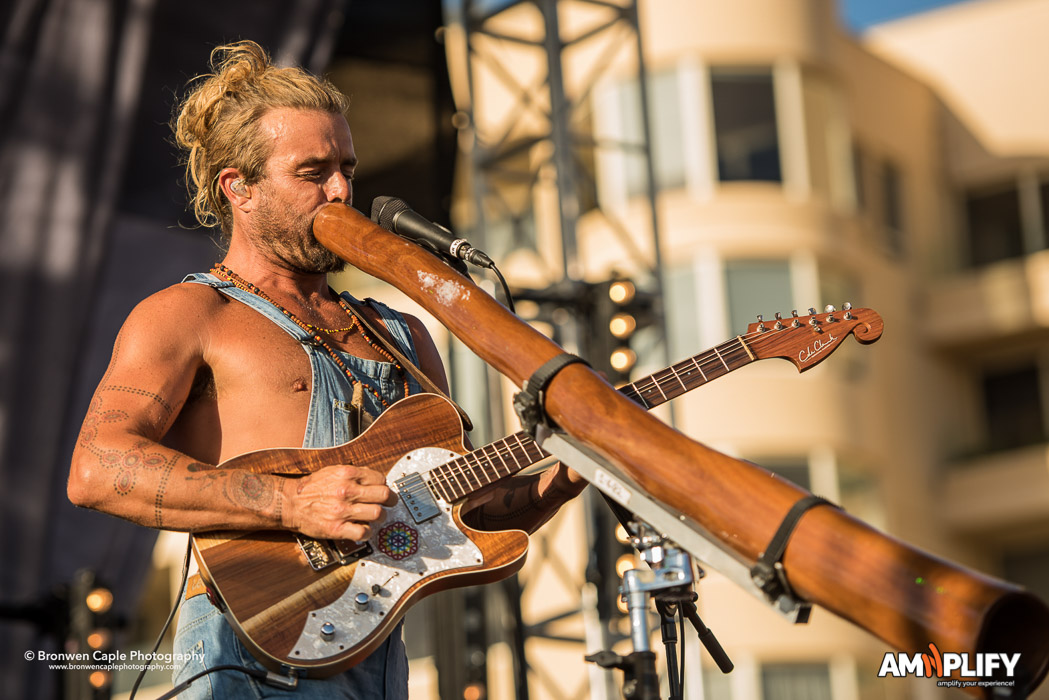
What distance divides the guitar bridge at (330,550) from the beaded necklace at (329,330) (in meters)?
0.42

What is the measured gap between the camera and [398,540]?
3066 mm

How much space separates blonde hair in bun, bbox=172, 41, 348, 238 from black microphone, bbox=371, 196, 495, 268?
1.47 ft

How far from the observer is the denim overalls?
114 inches

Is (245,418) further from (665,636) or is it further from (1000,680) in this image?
(1000,680)

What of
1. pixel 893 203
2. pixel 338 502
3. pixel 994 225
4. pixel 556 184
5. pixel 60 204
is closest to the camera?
pixel 338 502

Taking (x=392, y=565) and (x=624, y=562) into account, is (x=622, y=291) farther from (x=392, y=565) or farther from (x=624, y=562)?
(x=392, y=565)

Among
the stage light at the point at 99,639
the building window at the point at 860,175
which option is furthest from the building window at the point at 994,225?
the stage light at the point at 99,639

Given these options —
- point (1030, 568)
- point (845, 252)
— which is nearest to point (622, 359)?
point (845, 252)

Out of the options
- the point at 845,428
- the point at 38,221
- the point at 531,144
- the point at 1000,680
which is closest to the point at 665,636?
the point at 1000,680

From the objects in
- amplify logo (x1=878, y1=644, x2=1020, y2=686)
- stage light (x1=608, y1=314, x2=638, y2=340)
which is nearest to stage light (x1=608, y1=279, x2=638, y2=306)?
stage light (x1=608, y1=314, x2=638, y2=340)

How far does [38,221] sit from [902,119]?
17744 mm

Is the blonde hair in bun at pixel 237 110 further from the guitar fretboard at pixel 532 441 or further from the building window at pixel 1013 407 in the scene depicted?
the building window at pixel 1013 407

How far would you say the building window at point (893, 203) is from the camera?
21.8m

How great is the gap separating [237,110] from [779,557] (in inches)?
74.4
